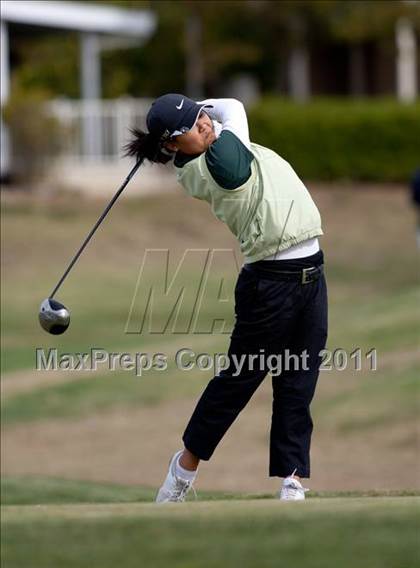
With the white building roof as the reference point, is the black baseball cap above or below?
below

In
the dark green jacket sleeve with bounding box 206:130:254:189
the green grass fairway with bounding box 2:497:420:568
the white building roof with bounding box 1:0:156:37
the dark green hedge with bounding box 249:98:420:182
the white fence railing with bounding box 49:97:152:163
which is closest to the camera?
the green grass fairway with bounding box 2:497:420:568

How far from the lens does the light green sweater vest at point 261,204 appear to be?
6.05 meters

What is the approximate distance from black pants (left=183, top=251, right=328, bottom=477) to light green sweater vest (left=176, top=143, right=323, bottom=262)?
0.12 meters

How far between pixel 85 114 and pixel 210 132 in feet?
79.9

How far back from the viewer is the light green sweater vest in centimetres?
605

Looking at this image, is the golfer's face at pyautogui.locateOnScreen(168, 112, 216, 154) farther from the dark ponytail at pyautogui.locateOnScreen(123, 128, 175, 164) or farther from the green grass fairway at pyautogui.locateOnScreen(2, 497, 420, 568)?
the green grass fairway at pyautogui.locateOnScreen(2, 497, 420, 568)

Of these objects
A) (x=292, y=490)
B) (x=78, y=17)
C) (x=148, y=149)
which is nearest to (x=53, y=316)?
(x=148, y=149)

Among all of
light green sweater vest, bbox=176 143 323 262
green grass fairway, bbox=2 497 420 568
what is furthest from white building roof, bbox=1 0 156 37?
green grass fairway, bbox=2 497 420 568

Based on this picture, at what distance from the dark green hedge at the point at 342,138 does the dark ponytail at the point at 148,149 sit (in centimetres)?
2423

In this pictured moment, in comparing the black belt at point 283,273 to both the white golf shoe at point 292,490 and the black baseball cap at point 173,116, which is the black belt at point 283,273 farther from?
the white golf shoe at point 292,490

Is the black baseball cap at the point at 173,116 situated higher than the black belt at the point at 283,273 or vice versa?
the black baseball cap at the point at 173,116

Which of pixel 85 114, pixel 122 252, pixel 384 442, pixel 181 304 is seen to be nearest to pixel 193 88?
pixel 85 114

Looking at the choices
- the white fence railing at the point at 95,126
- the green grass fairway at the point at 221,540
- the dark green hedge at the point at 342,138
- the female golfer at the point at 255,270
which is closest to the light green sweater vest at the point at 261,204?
the female golfer at the point at 255,270

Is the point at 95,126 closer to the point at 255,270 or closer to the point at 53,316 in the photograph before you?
the point at 53,316
